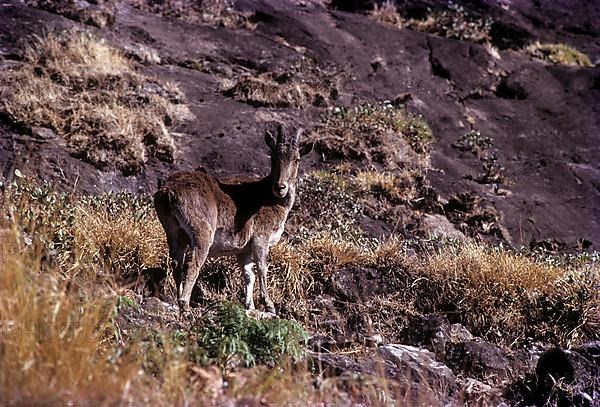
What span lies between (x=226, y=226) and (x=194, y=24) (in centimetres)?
1340

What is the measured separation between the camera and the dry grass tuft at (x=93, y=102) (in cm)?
1384

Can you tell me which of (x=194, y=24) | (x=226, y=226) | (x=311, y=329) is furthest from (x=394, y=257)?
(x=194, y=24)

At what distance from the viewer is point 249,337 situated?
20.7ft

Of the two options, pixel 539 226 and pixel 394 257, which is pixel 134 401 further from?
pixel 539 226

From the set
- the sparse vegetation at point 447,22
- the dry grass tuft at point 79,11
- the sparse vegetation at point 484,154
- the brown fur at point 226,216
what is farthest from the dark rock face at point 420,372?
the sparse vegetation at point 447,22

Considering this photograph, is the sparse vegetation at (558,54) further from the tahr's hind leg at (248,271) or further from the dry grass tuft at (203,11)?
the tahr's hind leg at (248,271)

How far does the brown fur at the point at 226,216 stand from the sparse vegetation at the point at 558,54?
53.7 feet

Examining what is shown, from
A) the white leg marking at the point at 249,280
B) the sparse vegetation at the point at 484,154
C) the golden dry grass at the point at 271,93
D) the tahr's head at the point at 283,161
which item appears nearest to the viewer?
the white leg marking at the point at 249,280

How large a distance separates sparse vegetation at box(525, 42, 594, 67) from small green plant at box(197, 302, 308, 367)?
20.0m

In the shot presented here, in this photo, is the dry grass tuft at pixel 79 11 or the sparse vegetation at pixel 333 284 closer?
the sparse vegetation at pixel 333 284

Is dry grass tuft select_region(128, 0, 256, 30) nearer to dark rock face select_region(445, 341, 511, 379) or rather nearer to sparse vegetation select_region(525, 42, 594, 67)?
sparse vegetation select_region(525, 42, 594, 67)

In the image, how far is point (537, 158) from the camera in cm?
1844

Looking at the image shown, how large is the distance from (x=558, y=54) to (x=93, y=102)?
1573 cm

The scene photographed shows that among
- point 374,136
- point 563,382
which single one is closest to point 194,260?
point 563,382
